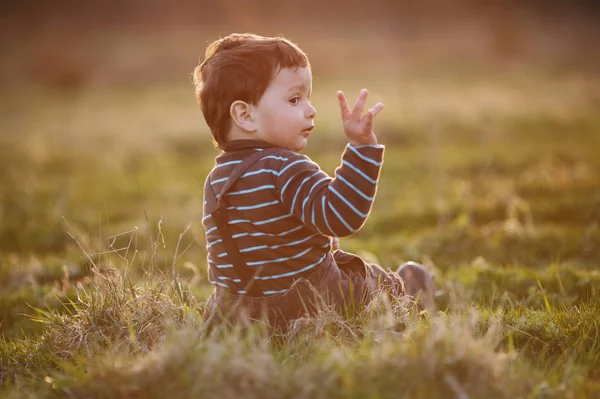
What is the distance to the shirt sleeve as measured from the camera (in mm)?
3279

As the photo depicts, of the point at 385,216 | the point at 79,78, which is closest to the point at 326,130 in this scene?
the point at 385,216

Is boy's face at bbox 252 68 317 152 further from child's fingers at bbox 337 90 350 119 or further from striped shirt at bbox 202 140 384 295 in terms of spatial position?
child's fingers at bbox 337 90 350 119

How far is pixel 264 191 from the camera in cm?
353

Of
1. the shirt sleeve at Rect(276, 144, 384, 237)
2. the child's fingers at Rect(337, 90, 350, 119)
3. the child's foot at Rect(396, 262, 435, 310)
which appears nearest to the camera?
the shirt sleeve at Rect(276, 144, 384, 237)

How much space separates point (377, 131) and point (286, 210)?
12.5 meters

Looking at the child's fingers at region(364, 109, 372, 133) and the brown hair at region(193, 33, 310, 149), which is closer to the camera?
the child's fingers at region(364, 109, 372, 133)

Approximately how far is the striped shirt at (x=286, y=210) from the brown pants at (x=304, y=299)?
55mm

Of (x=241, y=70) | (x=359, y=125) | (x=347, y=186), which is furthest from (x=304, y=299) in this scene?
(x=241, y=70)

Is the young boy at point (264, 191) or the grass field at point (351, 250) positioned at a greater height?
the young boy at point (264, 191)

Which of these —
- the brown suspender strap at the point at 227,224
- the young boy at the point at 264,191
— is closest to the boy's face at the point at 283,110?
the young boy at the point at 264,191

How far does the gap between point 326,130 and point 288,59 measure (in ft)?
40.9

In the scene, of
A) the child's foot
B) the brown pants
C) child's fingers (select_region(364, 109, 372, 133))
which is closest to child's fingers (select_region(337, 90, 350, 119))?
→ child's fingers (select_region(364, 109, 372, 133))

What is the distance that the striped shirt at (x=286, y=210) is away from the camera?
3.30 m

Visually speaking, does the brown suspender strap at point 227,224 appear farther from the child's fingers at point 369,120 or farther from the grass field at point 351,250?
the child's fingers at point 369,120
